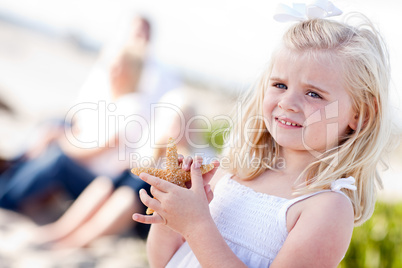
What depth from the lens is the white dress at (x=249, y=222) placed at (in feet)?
4.30

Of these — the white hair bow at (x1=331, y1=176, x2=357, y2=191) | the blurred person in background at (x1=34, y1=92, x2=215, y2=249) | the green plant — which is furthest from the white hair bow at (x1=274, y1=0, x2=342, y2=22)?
the blurred person in background at (x1=34, y1=92, x2=215, y2=249)

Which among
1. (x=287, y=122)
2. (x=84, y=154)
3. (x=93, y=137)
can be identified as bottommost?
(x=84, y=154)

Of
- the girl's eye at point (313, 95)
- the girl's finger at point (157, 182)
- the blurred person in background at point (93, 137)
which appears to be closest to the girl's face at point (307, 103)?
the girl's eye at point (313, 95)

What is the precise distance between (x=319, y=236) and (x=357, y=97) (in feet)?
1.53

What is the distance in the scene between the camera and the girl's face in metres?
1.33

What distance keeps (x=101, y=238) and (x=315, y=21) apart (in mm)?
2764

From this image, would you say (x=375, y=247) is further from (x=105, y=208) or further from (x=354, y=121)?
(x=105, y=208)

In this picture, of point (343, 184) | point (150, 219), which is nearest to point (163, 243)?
point (150, 219)

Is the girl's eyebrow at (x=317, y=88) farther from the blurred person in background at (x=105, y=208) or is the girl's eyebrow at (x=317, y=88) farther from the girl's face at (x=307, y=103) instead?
the blurred person in background at (x=105, y=208)

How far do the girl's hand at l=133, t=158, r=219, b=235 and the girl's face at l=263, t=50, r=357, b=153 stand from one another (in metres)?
0.33

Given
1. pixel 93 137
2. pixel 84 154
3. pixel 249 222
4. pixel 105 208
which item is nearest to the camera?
pixel 249 222

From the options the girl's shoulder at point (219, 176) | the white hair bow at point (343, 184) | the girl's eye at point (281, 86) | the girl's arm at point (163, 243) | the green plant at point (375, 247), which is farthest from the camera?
the green plant at point (375, 247)

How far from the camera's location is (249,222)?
1.39 meters

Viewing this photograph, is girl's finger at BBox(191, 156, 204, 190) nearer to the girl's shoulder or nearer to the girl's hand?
the girl's hand
